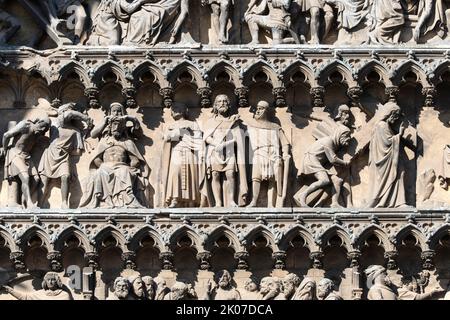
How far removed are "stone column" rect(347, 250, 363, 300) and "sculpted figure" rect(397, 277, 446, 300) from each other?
1.29ft

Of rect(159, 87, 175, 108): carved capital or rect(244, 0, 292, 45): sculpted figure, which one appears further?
rect(244, 0, 292, 45): sculpted figure

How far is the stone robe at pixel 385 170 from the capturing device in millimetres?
27234

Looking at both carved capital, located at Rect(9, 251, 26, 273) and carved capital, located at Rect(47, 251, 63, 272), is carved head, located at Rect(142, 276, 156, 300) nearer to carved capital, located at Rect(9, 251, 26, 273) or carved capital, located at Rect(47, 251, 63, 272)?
carved capital, located at Rect(47, 251, 63, 272)

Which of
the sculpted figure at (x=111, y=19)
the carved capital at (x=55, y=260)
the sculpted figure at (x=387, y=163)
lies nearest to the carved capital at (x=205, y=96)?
the sculpted figure at (x=111, y=19)

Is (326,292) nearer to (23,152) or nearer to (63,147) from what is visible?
(63,147)

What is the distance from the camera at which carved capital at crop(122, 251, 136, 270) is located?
2700 cm

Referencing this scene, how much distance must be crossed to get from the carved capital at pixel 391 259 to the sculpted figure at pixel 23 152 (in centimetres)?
357

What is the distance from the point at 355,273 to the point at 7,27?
4.38 meters

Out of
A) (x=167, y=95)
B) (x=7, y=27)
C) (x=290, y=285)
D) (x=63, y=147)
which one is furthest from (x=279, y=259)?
(x=7, y=27)

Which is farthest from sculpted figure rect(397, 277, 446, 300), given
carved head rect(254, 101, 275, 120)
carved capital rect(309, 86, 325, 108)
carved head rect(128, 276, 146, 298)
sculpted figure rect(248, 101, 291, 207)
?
carved head rect(128, 276, 146, 298)

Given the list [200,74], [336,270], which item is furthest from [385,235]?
[200,74]

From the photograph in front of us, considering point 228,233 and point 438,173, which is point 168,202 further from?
point 438,173

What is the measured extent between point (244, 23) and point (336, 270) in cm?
275
